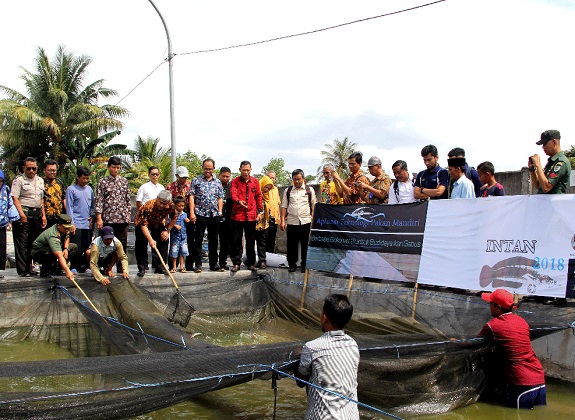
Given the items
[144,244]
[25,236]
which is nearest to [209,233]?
[144,244]

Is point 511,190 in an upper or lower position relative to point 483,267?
upper

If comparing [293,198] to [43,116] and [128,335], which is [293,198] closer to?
[128,335]

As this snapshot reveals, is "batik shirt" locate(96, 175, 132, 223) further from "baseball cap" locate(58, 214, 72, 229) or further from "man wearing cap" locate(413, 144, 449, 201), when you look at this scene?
"man wearing cap" locate(413, 144, 449, 201)

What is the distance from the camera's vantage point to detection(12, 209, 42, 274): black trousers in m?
8.19

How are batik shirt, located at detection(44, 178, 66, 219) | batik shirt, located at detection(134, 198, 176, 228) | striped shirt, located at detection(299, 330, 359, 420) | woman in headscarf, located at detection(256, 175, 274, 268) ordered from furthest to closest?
woman in headscarf, located at detection(256, 175, 274, 268), batik shirt, located at detection(44, 178, 66, 219), batik shirt, located at detection(134, 198, 176, 228), striped shirt, located at detection(299, 330, 359, 420)

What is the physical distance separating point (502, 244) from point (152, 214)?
499cm

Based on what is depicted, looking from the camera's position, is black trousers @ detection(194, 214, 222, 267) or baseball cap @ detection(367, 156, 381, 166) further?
black trousers @ detection(194, 214, 222, 267)

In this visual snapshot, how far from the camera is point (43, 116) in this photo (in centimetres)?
2539

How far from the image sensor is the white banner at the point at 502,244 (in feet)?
19.0

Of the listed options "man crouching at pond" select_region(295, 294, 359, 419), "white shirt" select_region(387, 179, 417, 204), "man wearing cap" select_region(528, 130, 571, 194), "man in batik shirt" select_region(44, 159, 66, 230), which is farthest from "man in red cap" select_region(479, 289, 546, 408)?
"man in batik shirt" select_region(44, 159, 66, 230)

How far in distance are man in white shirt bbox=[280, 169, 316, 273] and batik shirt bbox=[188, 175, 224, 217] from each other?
1149mm

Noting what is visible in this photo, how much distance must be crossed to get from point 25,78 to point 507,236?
986 inches

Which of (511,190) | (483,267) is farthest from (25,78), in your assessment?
(483,267)

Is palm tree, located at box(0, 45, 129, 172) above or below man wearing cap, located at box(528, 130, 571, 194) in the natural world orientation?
above
